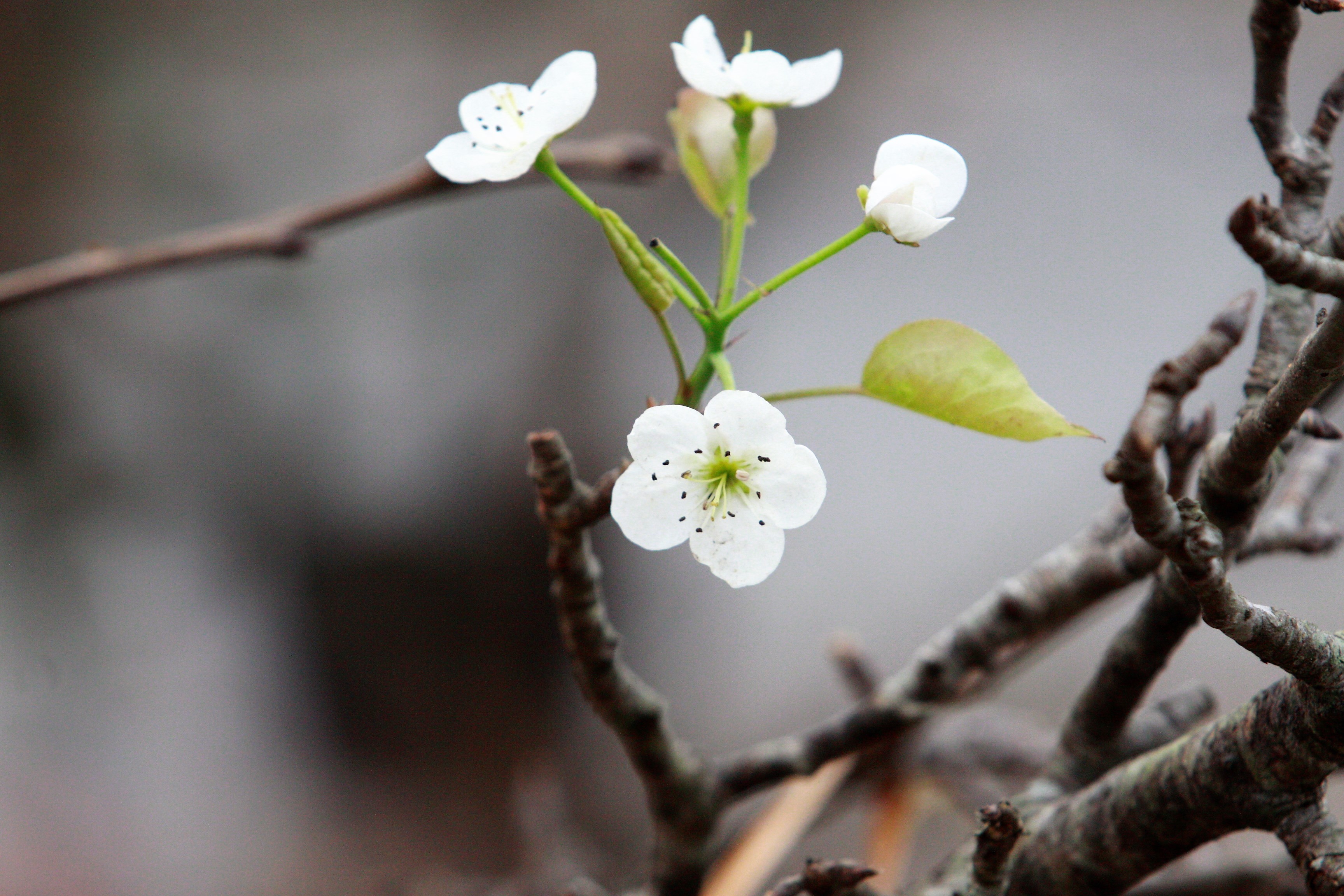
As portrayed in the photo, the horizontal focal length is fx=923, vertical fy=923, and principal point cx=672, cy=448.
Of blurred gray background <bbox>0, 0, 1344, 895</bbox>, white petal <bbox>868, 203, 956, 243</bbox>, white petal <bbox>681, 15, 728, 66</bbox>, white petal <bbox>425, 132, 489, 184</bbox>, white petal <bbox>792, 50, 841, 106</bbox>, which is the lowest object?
blurred gray background <bbox>0, 0, 1344, 895</bbox>

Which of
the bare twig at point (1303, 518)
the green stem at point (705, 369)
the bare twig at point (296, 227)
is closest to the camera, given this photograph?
the green stem at point (705, 369)

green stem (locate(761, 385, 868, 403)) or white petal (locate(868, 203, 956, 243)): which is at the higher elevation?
white petal (locate(868, 203, 956, 243))

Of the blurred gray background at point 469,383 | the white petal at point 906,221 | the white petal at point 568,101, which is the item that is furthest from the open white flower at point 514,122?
the blurred gray background at point 469,383

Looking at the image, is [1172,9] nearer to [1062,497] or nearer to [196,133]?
[1062,497]

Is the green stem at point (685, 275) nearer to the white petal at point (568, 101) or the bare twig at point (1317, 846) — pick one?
the white petal at point (568, 101)

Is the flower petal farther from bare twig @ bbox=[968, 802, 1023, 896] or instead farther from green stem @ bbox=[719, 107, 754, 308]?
bare twig @ bbox=[968, 802, 1023, 896]

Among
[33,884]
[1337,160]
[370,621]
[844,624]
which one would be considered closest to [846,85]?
[1337,160]

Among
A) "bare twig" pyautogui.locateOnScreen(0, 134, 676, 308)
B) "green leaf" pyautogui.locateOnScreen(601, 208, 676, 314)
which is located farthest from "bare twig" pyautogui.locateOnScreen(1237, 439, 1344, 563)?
"bare twig" pyautogui.locateOnScreen(0, 134, 676, 308)
